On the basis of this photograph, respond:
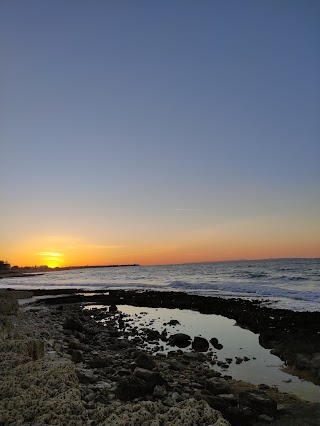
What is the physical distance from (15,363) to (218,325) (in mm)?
14177

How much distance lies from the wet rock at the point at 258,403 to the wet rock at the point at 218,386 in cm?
93

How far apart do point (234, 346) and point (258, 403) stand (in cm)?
697

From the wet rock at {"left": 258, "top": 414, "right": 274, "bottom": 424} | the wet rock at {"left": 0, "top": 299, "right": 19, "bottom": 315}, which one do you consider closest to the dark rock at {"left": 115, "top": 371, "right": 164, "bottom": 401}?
the wet rock at {"left": 258, "top": 414, "right": 274, "bottom": 424}

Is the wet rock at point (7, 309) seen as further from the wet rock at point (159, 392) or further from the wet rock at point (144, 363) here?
the wet rock at point (159, 392)

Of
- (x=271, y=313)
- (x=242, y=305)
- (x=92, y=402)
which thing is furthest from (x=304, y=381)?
(x=242, y=305)

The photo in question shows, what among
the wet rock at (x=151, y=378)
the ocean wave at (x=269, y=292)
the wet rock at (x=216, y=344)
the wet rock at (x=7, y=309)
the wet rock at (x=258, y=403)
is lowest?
the ocean wave at (x=269, y=292)

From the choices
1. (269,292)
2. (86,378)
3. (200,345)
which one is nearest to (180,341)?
(200,345)

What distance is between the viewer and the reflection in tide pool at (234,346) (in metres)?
10.0

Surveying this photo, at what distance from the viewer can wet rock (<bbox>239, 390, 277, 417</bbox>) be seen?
24.9ft

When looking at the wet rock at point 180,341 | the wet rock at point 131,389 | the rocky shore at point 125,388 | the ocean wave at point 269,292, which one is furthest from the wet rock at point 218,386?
the ocean wave at point 269,292

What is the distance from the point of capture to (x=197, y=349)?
13.9m

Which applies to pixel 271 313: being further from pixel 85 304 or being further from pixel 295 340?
pixel 85 304

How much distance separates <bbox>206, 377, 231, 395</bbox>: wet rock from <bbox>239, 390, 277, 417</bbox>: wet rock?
36.8 inches

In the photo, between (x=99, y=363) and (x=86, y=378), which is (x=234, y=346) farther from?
(x=86, y=378)
